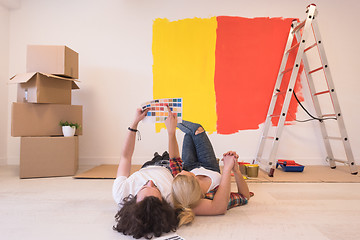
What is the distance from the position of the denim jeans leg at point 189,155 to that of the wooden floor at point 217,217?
0.40 m

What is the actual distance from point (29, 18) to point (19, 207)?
7.73 feet

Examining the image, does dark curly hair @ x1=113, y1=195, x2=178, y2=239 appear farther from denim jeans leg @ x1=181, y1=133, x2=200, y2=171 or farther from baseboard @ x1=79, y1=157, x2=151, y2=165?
baseboard @ x1=79, y1=157, x2=151, y2=165

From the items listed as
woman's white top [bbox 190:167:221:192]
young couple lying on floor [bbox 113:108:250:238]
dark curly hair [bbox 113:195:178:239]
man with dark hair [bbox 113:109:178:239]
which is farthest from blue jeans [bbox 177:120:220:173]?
dark curly hair [bbox 113:195:178:239]

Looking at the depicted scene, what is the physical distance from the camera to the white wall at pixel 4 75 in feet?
9.39

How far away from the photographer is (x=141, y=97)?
9.67 feet

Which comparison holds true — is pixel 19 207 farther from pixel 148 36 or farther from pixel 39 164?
pixel 148 36

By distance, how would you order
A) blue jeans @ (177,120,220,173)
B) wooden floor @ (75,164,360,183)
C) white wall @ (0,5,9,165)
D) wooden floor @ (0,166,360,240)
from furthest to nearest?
white wall @ (0,5,9,165), wooden floor @ (75,164,360,183), blue jeans @ (177,120,220,173), wooden floor @ (0,166,360,240)

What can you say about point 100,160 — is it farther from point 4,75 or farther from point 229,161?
point 229,161

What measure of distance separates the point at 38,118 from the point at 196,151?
4.70ft

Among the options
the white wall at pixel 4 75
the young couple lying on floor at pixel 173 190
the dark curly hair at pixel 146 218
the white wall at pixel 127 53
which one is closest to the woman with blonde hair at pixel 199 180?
the young couple lying on floor at pixel 173 190

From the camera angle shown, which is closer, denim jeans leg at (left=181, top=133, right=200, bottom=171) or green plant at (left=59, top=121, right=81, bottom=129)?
denim jeans leg at (left=181, top=133, right=200, bottom=171)

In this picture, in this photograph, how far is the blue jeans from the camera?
1.69 metres

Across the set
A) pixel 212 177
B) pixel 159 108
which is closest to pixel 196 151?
pixel 212 177

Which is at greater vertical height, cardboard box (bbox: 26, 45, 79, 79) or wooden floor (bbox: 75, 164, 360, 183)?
cardboard box (bbox: 26, 45, 79, 79)
